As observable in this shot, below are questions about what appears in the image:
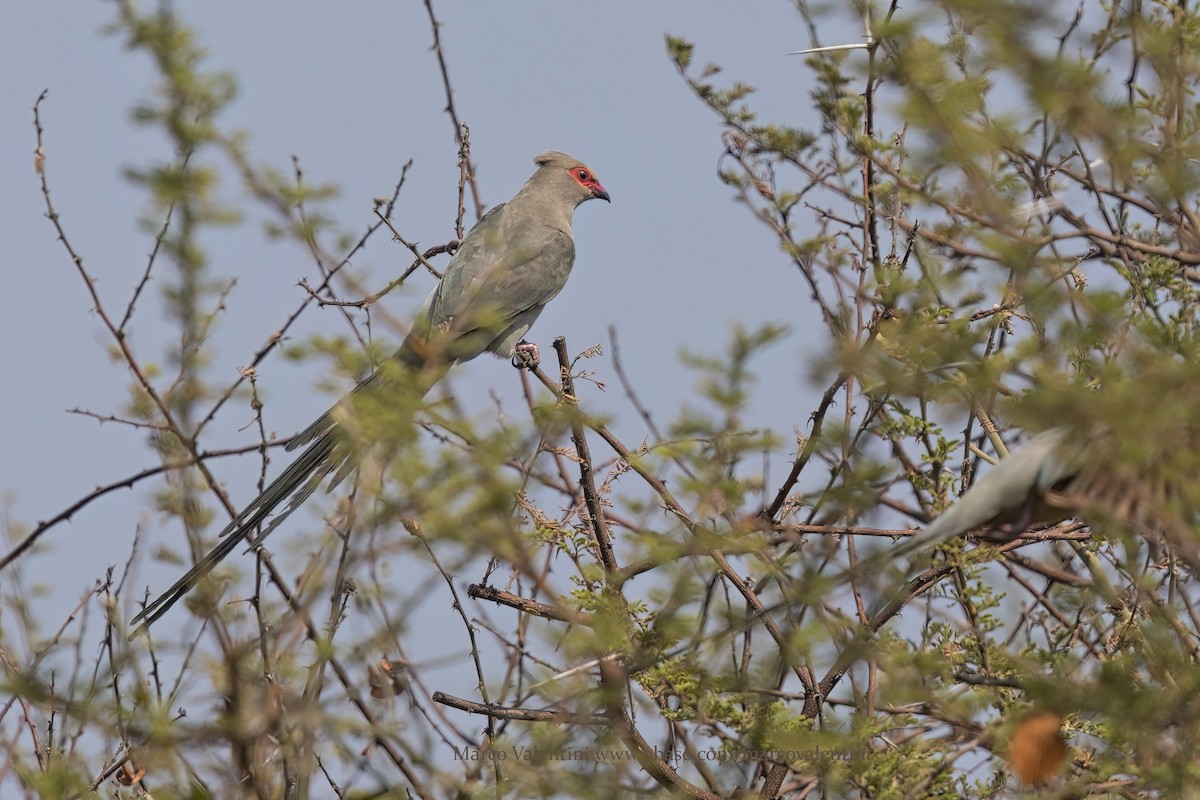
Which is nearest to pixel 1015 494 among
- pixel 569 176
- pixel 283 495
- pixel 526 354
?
pixel 283 495

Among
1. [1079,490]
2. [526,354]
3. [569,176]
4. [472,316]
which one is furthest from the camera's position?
[569,176]

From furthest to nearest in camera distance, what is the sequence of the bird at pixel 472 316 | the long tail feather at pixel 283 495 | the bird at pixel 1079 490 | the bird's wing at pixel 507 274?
the bird's wing at pixel 507 274 → the long tail feather at pixel 283 495 → the bird at pixel 472 316 → the bird at pixel 1079 490

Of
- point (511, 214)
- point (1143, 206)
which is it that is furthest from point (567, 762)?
point (511, 214)

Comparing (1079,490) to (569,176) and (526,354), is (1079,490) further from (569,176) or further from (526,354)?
(569,176)

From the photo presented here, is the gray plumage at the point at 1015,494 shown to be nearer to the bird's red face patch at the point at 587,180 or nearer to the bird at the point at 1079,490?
the bird at the point at 1079,490

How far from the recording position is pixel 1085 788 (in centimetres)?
279

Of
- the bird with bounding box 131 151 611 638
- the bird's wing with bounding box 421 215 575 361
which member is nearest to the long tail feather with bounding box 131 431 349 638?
the bird with bounding box 131 151 611 638

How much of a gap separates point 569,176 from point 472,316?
14.1 feet

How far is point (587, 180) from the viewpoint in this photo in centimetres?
761

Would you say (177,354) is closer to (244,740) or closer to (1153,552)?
(244,740)

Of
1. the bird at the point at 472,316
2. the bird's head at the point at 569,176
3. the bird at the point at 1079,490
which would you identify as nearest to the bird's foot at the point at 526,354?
the bird at the point at 472,316

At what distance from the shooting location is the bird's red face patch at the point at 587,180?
755cm

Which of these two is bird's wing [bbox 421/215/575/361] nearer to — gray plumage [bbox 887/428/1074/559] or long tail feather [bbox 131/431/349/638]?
long tail feather [bbox 131/431/349/638]

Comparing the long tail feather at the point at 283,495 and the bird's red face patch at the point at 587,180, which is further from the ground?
the bird's red face patch at the point at 587,180
